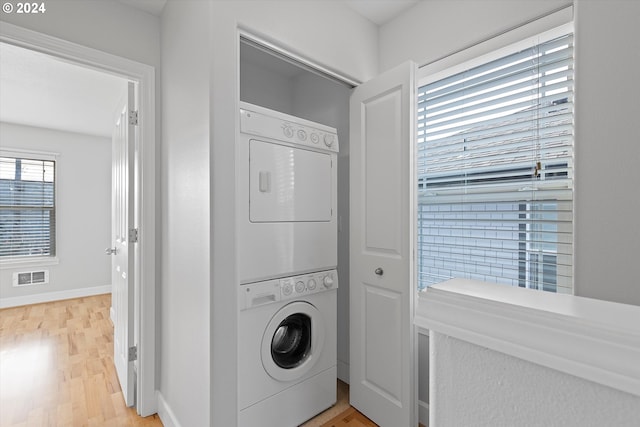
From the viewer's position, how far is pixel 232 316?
145 centimetres

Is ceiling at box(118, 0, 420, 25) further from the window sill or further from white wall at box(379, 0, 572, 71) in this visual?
the window sill

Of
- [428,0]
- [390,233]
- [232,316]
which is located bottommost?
[232,316]

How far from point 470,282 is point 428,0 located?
205cm

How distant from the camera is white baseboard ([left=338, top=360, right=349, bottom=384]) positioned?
238 cm

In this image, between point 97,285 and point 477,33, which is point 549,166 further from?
point 97,285

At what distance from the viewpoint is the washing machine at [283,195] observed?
1.55m

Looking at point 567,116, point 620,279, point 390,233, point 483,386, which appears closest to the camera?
point 483,386

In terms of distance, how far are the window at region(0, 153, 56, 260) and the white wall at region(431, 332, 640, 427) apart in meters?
5.91

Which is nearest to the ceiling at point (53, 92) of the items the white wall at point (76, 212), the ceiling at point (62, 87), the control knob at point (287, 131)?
the ceiling at point (62, 87)

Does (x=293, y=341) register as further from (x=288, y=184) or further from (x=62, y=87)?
(x=62, y=87)

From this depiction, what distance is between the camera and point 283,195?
1.72 meters

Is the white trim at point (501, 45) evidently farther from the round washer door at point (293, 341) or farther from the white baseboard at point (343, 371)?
the white baseboard at point (343, 371)

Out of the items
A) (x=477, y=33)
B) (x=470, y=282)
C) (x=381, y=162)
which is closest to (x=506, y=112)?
(x=477, y=33)

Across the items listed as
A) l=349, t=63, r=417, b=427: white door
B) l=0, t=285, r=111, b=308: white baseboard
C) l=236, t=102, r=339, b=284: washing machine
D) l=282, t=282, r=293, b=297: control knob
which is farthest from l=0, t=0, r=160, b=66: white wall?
l=0, t=285, r=111, b=308: white baseboard
